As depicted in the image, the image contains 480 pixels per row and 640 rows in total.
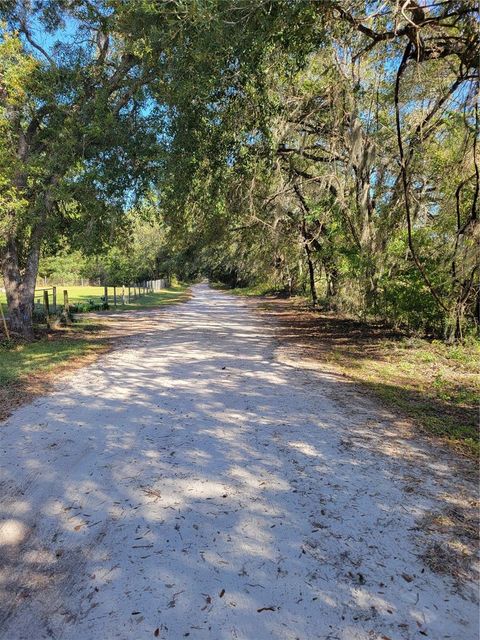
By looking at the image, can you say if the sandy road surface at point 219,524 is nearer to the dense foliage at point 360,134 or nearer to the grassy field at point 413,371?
the grassy field at point 413,371

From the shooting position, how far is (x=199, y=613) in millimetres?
2277

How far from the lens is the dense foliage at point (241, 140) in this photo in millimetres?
6984

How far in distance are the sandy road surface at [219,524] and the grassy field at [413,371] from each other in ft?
2.12

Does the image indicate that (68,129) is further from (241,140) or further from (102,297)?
(102,297)

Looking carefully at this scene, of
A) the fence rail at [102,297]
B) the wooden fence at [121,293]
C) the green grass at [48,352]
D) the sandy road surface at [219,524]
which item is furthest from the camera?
the wooden fence at [121,293]

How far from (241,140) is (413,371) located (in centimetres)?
597

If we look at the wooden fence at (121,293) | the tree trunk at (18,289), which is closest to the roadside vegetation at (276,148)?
the tree trunk at (18,289)

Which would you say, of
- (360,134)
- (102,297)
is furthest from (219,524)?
(102,297)

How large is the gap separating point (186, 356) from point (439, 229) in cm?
574

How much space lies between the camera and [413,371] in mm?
7801

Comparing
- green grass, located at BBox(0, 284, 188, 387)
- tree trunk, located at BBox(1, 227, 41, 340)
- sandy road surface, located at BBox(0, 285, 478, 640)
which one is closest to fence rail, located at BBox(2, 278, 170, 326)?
green grass, located at BBox(0, 284, 188, 387)

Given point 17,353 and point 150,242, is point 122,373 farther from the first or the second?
point 150,242

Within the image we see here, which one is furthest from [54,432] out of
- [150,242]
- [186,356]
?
[150,242]

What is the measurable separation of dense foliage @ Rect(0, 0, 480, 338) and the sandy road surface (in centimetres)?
430
